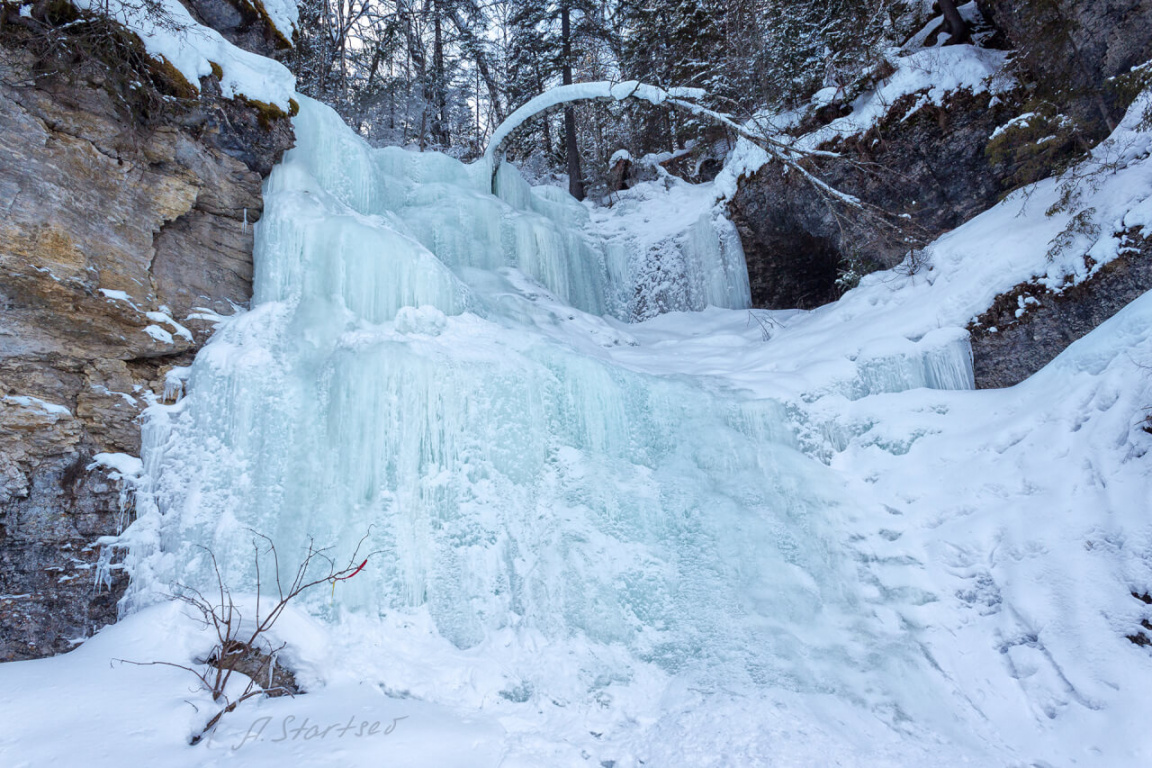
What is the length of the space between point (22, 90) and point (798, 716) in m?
7.12

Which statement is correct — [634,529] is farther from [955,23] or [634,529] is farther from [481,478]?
[955,23]

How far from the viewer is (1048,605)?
3.47 metres

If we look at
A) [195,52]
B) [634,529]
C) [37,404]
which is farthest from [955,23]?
[37,404]

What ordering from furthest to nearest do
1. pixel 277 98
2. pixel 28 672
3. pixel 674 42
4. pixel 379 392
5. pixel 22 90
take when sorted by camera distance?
pixel 674 42 < pixel 277 98 < pixel 379 392 < pixel 22 90 < pixel 28 672

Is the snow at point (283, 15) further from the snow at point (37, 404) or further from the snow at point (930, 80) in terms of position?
the snow at point (930, 80)

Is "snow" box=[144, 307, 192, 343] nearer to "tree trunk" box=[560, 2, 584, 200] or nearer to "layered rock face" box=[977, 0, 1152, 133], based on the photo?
"layered rock face" box=[977, 0, 1152, 133]

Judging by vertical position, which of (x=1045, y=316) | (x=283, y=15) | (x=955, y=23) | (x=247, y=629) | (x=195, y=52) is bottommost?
(x=247, y=629)

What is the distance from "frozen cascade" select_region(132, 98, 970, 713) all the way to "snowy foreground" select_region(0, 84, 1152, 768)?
0.03 m

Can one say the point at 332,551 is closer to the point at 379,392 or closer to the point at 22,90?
the point at 379,392

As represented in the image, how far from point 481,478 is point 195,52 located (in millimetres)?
4854

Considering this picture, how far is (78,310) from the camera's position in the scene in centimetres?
454

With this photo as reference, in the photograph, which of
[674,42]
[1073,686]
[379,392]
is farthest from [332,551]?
[674,42]

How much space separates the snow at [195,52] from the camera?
5027 mm

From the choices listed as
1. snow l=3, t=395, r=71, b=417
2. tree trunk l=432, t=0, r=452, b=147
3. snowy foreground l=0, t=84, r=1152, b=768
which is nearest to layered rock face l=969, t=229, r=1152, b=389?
snowy foreground l=0, t=84, r=1152, b=768
